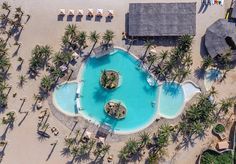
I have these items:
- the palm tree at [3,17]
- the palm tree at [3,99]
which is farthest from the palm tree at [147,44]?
the palm tree at [3,17]

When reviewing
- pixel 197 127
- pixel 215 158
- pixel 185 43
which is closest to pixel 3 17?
pixel 185 43

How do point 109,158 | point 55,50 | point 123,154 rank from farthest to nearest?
point 55,50 → point 109,158 → point 123,154

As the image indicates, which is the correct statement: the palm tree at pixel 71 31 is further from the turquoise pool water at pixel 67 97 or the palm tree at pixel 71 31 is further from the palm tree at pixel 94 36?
the turquoise pool water at pixel 67 97

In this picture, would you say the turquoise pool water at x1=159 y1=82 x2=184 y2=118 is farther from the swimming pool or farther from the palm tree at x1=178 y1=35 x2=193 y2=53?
the palm tree at x1=178 y1=35 x2=193 y2=53

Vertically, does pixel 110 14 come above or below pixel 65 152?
above

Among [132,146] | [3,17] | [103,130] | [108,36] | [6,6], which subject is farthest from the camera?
[3,17]

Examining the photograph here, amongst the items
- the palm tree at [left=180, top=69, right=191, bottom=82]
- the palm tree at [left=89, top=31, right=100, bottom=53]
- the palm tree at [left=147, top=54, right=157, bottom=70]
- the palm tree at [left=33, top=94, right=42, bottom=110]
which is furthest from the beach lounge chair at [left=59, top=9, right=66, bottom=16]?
the palm tree at [left=180, top=69, right=191, bottom=82]

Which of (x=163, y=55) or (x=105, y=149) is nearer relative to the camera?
(x=105, y=149)

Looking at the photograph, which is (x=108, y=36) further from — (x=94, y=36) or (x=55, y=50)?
(x=55, y=50)
